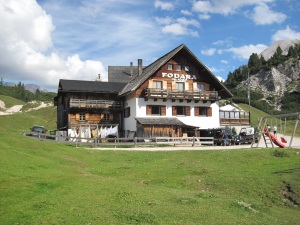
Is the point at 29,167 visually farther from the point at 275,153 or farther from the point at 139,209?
the point at 275,153

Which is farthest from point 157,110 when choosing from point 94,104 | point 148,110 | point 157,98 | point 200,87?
point 94,104

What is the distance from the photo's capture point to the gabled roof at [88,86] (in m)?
52.1

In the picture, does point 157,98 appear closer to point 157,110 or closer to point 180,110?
point 157,110

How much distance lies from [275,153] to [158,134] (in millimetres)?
22715

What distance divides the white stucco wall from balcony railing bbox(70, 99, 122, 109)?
78.0 inches

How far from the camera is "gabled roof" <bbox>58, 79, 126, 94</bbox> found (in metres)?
52.1

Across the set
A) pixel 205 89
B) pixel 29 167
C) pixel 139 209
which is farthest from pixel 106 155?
pixel 205 89

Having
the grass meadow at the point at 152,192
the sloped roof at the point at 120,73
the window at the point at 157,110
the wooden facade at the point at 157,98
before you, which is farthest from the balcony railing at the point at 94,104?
the grass meadow at the point at 152,192

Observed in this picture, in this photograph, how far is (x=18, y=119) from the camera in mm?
100938

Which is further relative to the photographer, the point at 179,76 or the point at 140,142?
the point at 179,76

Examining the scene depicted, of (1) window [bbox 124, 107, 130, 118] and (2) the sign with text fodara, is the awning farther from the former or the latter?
(2) the sign with text fodara

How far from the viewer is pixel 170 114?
50625mm

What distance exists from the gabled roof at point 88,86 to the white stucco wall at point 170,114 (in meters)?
4.02

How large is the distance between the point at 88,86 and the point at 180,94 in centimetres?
1520
